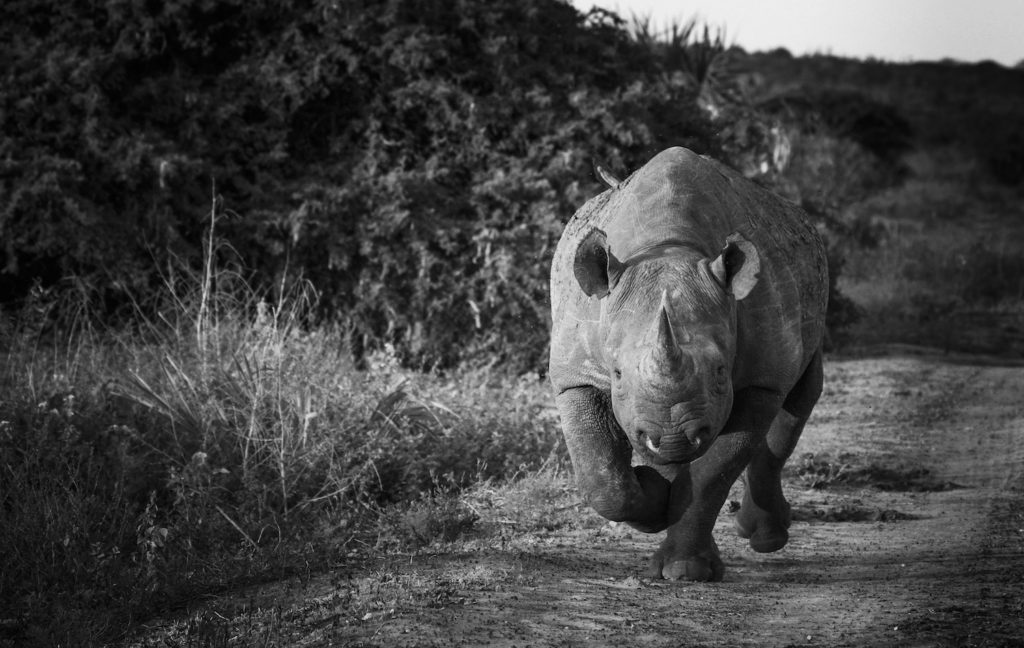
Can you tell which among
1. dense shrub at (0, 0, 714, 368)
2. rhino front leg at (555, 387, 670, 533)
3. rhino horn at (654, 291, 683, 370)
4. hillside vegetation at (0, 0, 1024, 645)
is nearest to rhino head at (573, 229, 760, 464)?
rhino horn at (654, 291, 683, 370)

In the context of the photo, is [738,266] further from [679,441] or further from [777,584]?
[777,584]

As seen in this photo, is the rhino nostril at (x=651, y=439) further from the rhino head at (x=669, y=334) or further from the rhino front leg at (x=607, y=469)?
the rhino front leg at (x=607, y=469)

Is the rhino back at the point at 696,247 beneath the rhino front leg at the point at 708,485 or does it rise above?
above

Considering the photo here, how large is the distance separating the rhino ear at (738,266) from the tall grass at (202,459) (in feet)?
7.91

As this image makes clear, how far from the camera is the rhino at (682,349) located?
4645 mm

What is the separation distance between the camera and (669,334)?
453 cm

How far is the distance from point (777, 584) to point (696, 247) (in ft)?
5.18

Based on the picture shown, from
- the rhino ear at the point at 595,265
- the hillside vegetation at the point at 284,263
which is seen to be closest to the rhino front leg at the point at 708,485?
the rhino ear at the point at 595,265

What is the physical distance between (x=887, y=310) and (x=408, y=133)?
8.17 meters

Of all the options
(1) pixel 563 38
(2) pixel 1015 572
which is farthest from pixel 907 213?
(2) pixel 1015 572

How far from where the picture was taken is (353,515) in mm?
6816

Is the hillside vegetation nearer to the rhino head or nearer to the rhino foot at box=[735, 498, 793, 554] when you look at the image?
the rhino foot at box=[735, 498, 793, 554]

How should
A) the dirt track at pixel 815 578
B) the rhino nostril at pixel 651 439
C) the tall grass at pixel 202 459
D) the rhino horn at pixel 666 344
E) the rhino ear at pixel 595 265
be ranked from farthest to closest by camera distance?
the tall grass at pixel 202 459, the rhino ear at pixel 595 265, the dirt track at pixel 815 578, the rhino nostril at pixel 651 439, the rhino horn at pixel 666 344

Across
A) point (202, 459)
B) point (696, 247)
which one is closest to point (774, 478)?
point (696, 247)
